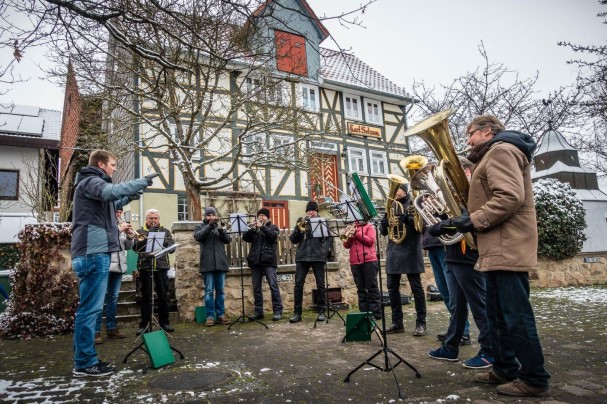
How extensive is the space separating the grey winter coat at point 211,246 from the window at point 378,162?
14.1 meters

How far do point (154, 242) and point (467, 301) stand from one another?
4325mm

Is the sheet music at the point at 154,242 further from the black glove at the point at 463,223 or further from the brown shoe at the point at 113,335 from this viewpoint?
the black glove at the point at 463,223

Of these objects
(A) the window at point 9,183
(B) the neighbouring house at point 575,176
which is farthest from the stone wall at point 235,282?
(A) the window at point 9,183

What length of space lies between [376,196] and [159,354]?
16476 millimetres

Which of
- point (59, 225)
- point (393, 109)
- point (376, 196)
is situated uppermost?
point (393, 109)

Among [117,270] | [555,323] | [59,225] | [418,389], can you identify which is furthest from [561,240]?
[59,225]

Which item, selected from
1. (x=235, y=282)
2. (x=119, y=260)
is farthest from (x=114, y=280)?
(x=235, y=282)

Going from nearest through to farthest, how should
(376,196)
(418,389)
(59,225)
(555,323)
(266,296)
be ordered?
(418,389) → (555,323) → (59,225) → (266,296) → (376,196)

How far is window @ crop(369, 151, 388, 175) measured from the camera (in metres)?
20.2

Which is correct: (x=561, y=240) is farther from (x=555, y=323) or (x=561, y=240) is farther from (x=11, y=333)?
(x=11, y=333)

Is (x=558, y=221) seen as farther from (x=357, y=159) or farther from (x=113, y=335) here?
(x=113, y=335)

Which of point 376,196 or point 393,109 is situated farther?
point 393,109

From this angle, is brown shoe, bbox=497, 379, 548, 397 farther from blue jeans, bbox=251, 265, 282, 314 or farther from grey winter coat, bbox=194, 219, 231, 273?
grey winter coat, bbox=194, 219, 231, 273

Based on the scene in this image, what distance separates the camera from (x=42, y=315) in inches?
255
